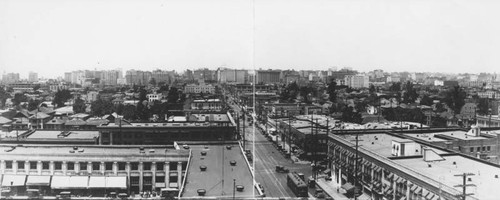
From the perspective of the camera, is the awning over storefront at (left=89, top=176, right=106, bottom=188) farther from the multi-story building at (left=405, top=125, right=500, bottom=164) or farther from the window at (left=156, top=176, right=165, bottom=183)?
the multi-story building at (left=405, top=125, right=500, bottom=164)

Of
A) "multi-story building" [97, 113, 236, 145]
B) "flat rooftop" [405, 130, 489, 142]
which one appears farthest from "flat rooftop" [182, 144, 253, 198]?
"flat rooftop" [405, 130, 489, 142]

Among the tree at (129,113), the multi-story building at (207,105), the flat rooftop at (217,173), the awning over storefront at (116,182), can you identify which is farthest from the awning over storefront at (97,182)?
the multi-story building at (207,105)

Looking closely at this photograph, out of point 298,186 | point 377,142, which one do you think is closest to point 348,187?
point 298,186

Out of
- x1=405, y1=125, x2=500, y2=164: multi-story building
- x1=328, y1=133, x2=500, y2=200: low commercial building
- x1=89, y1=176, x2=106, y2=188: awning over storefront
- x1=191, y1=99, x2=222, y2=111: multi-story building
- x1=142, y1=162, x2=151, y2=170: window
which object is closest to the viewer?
x1=328, y1=133, x2=500, y2=200: low commercial building

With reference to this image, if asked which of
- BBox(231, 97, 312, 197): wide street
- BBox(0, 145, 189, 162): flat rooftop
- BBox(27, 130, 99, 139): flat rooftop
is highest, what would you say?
BBox(0, 145, 189, 162): flat rooftop

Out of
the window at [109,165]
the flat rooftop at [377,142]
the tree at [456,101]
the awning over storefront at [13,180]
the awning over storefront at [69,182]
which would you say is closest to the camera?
the awning over storefront at [69,182]

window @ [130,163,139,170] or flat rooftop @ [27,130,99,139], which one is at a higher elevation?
flat rooftop @ [27,130,99,139]

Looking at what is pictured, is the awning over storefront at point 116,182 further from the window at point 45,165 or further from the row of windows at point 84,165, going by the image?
the window at point 45,165
